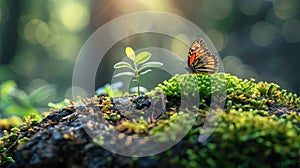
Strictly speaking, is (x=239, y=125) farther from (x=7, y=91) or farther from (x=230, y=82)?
(x=7, y=91)

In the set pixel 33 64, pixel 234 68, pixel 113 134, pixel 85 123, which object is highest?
pixel 33 64

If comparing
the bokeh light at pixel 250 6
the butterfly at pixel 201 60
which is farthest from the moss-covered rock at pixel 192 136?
the bokeh light at pixel 250 6

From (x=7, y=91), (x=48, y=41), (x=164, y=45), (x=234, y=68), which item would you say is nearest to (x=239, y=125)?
(x=7, y=91)

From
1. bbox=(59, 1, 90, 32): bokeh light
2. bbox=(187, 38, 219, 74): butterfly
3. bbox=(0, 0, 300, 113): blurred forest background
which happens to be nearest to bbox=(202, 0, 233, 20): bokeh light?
bbox=(0, 0, 300, 113): blurred forest background

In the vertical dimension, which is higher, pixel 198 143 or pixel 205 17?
pixel 205 17

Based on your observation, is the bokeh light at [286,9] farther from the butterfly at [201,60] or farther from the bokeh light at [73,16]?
the butterfly at [201,60]

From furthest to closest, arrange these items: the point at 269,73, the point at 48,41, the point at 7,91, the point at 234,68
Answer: the point at 48,41 < the point at 234,68 < the point at 269,73 < the point at 7,91

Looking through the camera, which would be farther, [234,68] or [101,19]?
[234,68]

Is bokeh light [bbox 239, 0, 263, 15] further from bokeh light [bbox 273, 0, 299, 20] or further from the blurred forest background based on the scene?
bokeh light [bbox 273, 0, 299, 20]
